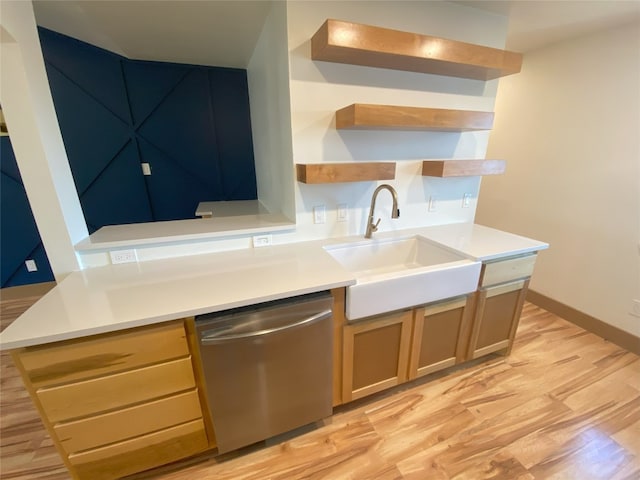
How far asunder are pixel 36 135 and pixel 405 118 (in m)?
1.81

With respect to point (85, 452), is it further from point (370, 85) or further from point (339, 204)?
point (370, 85)

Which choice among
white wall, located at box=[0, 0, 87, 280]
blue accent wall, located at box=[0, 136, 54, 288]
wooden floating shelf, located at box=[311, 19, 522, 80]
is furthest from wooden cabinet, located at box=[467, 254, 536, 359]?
blue accent wall, located at box=[0, 136, 54, 288]

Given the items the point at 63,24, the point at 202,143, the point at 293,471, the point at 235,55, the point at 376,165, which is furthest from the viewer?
the point at 202,143

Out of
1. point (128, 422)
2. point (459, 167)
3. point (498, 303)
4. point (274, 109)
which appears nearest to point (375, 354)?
point (498, 303)

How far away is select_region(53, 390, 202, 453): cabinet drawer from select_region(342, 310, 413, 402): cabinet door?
765mm

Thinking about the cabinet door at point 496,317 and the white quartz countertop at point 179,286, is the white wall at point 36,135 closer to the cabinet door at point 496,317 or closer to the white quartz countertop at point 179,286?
the white quartz countertop at point 179,286

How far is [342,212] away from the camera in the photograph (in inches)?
74.2

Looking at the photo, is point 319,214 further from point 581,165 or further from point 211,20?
point 581,165

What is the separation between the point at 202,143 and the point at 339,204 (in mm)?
2315

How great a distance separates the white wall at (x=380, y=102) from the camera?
154cm

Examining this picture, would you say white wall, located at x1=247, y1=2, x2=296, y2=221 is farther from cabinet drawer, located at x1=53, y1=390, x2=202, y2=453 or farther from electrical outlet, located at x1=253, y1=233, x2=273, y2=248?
cabinet drawer, located at x1=53, y1=390, x2=202, y2=453

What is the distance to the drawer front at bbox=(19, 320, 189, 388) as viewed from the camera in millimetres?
962

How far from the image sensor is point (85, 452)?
A: 112cm

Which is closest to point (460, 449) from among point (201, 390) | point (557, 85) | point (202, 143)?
point (201, 390)
